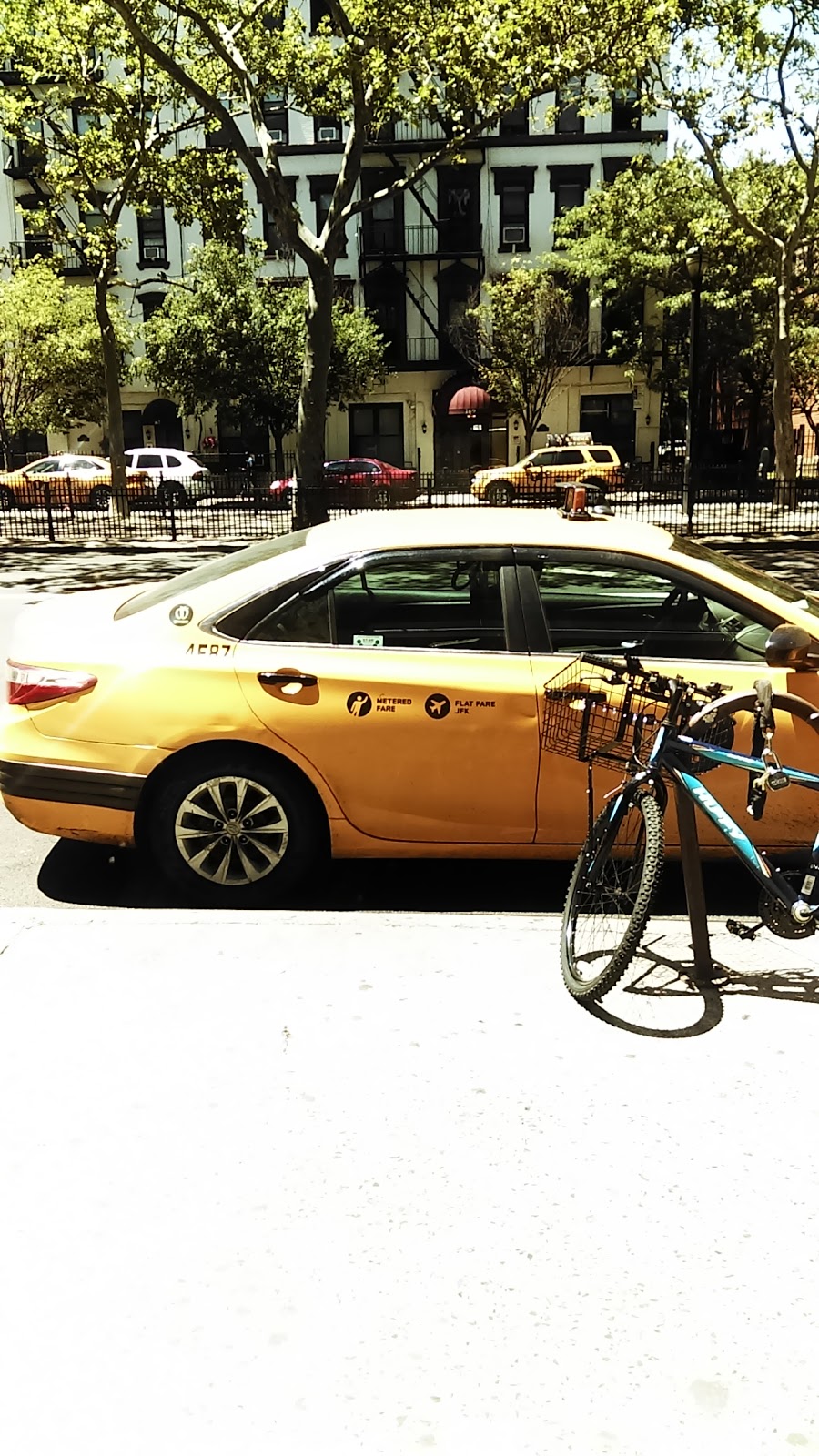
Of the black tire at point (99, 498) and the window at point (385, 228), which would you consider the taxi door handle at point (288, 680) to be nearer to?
the black tire at point (99, 498)

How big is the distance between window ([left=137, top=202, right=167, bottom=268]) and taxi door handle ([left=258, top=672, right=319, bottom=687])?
48.0 m

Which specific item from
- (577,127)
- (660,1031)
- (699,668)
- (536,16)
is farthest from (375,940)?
(577,127)

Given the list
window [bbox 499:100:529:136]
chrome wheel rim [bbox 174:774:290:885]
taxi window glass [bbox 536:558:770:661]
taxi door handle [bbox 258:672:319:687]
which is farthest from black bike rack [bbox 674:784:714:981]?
window [bbox 499:100:529:136]

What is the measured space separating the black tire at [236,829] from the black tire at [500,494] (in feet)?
64.9

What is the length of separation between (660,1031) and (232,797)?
1853mm

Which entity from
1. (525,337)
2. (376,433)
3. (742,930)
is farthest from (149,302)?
(742,930)

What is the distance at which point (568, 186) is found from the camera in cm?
4638

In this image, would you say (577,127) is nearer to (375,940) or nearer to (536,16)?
(536,16)

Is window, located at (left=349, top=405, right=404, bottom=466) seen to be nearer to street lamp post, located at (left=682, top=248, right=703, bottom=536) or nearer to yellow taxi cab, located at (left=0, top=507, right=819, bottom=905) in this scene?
street lamp post, located at (left=682, top=248, right=703, bottom=536)

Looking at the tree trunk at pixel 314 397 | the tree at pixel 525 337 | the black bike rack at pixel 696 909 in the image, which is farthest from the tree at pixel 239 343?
the black bike rack at pixel 696 909

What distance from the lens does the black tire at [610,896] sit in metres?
3.65

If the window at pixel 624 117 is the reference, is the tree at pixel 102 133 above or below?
below

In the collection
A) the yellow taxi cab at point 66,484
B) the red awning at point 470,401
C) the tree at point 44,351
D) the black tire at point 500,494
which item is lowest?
the black tire at point 500,494

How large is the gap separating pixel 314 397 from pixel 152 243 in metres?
32.0
